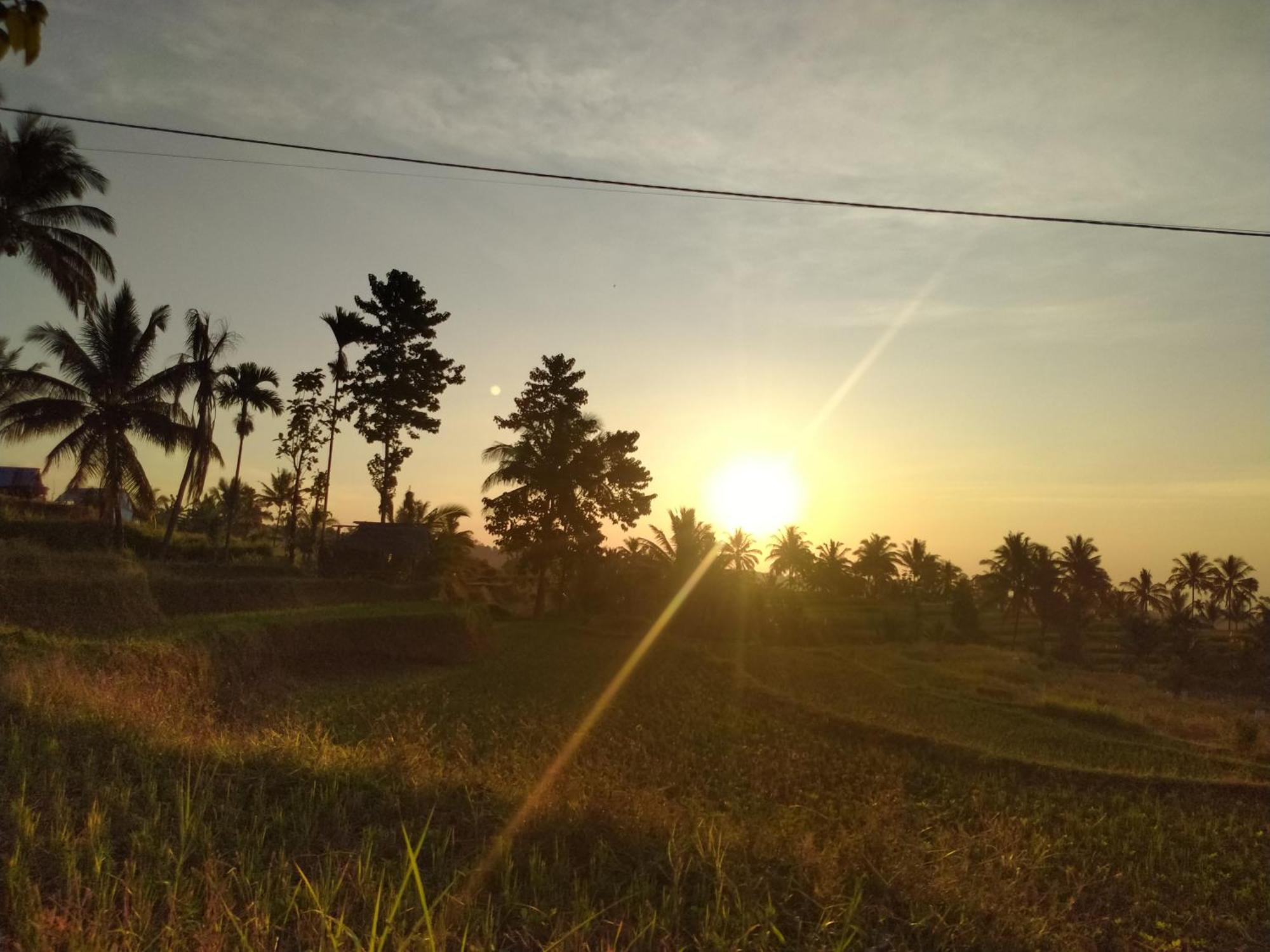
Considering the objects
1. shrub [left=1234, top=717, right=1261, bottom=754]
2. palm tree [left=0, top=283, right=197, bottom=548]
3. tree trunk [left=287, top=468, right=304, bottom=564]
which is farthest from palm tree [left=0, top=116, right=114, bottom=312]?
shrub [left=1234, top=717, right=1261, bottom=754]

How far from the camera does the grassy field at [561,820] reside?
13.1 ft

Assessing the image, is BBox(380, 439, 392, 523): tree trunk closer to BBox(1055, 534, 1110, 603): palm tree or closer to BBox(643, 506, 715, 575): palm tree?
BBox(643, 506, 715, 575): palm tree

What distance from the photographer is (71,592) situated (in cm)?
1692

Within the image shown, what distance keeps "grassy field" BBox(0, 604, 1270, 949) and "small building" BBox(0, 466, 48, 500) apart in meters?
28.0

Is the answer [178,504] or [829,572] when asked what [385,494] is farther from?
[829,572]

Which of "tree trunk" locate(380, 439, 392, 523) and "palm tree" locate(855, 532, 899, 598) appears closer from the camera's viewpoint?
"tree trunk" locate(380, 439, 392, 523)

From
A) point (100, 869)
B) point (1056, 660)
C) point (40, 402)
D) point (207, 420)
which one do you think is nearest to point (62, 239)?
point (40, 402)

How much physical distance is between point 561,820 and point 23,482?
2265 inches

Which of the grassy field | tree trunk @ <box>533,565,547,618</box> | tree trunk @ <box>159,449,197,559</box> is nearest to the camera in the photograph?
the grassy field

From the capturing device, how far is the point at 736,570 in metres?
41.3

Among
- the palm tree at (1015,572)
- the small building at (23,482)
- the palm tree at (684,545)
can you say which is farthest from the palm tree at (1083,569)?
the small building at (23,482)

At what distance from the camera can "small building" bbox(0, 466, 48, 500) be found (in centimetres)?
3803

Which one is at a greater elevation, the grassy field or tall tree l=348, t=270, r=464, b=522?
tall tree l=348, t=270, r=464, b=522

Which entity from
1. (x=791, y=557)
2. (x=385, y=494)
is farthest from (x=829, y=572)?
(x=385, y=494)
